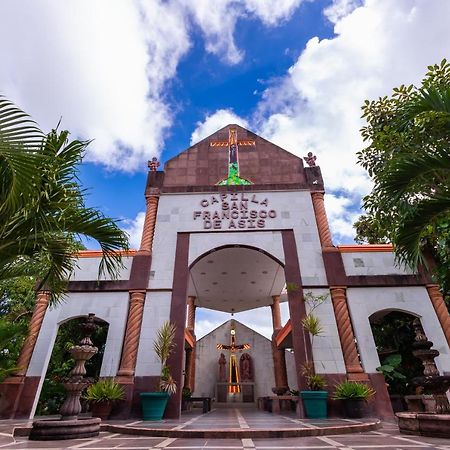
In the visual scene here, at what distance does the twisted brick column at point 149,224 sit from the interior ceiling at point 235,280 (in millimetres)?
1999

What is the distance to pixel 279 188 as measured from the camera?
11.4 m

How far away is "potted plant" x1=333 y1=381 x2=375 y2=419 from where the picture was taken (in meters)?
7.45

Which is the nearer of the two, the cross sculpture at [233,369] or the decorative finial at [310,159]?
the decorative finial at [310,159]

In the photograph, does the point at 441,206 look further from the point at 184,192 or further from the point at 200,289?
the point at 200,289

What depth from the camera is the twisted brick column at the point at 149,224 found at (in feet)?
33.7

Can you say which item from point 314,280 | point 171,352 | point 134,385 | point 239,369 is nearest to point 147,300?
point 171,352

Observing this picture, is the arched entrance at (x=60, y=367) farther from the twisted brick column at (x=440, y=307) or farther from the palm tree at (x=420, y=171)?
the twisted brick column at (x=440, y=307)

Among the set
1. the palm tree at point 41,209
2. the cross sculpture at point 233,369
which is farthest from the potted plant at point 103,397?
the cross sculpture at point 233,369

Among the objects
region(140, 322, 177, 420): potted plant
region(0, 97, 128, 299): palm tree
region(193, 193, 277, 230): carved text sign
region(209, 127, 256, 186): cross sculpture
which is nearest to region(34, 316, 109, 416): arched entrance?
region(140, 322, 177, 420): potted plant

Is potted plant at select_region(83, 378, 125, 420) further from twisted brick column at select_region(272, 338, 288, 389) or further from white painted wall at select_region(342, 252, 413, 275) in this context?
twisted brick column at select_region(272, 338, 288, 389)

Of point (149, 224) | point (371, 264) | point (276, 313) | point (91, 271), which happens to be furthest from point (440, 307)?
point (91, 271)

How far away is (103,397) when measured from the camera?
7625 millimetres

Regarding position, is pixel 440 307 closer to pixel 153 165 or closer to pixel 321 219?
pixel 321 219

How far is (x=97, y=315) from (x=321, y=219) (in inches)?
297
